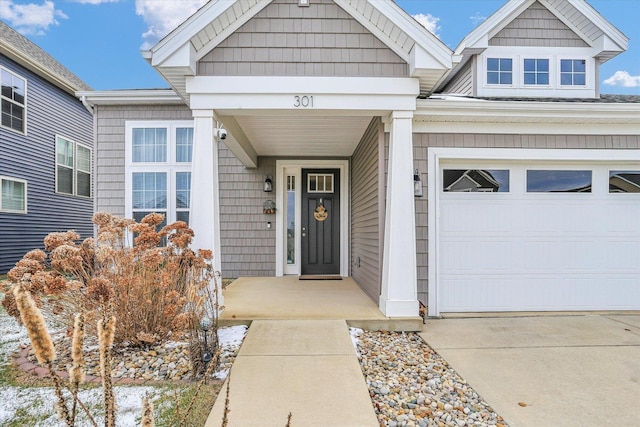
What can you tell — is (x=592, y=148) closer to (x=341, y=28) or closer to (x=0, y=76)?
(x=341, y=28)

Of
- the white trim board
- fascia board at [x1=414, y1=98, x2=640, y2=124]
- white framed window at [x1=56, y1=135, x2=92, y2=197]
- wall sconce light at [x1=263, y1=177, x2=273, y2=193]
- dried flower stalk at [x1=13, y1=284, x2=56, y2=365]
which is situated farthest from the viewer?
white framed window at [x1=56, y1=135, x2=92, y2=197]

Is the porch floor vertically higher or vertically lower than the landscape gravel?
higher

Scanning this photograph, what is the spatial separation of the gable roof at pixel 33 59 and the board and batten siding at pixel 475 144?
376 inches

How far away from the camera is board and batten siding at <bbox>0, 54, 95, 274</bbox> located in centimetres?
874

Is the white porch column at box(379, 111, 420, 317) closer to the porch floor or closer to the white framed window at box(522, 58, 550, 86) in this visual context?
the porch floor

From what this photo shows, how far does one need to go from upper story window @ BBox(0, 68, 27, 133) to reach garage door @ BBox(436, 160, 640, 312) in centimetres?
1003

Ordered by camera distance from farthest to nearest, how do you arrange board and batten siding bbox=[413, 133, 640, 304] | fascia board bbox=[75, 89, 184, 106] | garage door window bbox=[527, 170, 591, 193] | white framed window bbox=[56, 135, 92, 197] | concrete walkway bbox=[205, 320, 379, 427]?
white framed window bbox=[56, 135, 92, 197], fascia board bbox=[75, 89, 184, 106], garage door window bbox=[527, 170, 591, 193], board and batten siding bbox=[413, 133, 640, 304], concrete walkway bbox=[205, 320, 379, 427]

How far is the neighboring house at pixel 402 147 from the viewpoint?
13.5 feet

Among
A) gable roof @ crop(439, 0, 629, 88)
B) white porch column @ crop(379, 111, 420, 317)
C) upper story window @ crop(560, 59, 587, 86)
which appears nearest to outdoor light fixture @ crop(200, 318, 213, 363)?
white porch column @ crop(379, 111, 420, 317)

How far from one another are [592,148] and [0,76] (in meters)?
11.9

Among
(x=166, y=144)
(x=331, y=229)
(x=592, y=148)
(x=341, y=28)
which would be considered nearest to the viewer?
(x=341, y=28)

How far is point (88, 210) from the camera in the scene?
11.8 metres

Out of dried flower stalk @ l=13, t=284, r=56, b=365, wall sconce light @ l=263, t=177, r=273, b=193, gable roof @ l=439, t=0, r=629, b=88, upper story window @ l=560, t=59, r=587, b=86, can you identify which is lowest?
dried flower stalk @ l=13, t=284, r=56, b=365

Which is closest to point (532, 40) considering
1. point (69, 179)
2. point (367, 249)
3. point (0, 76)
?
point (367, 249)
